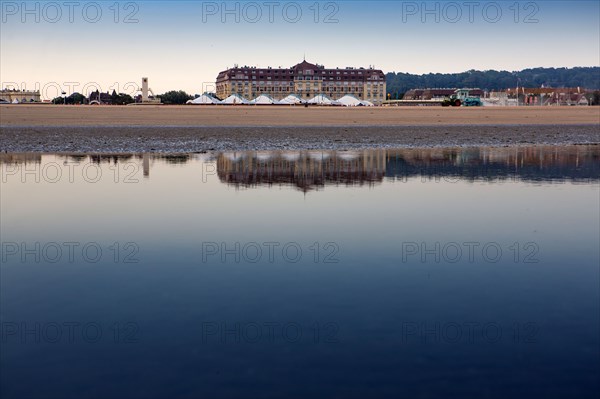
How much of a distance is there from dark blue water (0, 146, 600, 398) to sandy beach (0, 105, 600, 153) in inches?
759

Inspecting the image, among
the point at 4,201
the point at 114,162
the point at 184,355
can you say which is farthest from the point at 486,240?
the point at 114,162

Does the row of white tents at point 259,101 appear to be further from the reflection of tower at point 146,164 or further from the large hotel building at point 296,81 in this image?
the large hotel building at point 296,81

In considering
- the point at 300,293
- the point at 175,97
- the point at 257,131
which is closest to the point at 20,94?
the point at 175,97

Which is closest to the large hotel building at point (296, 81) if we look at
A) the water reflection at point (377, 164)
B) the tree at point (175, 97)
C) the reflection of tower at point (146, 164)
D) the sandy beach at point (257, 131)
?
the tree at point (175, 97)

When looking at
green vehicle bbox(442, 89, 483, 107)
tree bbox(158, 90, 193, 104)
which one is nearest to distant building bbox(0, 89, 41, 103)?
tree bbox(158, 90, 193, 104)

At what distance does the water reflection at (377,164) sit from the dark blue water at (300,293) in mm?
2753

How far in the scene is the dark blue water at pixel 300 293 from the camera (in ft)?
18.8

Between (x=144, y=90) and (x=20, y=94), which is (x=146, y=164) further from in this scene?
(x=20, y=94)

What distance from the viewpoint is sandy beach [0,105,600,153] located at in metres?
36.1

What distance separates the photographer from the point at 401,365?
234 inches

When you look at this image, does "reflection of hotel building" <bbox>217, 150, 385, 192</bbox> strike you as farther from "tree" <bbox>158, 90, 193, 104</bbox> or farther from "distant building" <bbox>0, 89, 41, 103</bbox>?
"distant building" <bbox>0, 89, 41, 103</bbox>

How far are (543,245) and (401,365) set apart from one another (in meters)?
5.95

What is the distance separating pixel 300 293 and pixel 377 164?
Result: 17011 millimetres

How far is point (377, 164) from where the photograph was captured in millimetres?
24672
